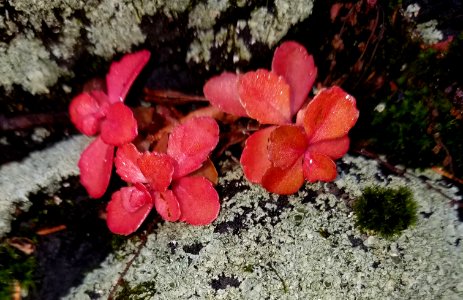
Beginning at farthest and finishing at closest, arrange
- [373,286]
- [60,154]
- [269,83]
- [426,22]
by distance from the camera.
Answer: [60,154] < [426,22] < [269,83] < [373,286]

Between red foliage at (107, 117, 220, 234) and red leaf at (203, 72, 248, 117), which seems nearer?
red foliage at (107, 117, 220, 234)

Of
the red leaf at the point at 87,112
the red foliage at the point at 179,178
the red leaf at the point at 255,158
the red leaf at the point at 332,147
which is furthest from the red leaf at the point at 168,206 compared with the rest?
the red leaf at the point at 332,147

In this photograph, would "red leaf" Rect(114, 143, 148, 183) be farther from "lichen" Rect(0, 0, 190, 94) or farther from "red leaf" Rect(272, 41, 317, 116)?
"red leaf" Rect(272, 41, 317, 116)

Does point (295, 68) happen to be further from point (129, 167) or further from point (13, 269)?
point (13, 269)

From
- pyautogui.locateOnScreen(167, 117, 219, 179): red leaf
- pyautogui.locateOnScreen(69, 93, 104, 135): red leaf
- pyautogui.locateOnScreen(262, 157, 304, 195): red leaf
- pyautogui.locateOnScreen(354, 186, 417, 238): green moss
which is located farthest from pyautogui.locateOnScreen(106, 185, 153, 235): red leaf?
pyautogui.locateOnScreen(354, 186, 417, 238): green moss

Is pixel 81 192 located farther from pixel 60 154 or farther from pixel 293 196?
pixel 293 196

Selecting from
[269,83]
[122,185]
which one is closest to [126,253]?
[122,185]

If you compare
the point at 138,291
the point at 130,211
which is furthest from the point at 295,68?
the point at 138,291
